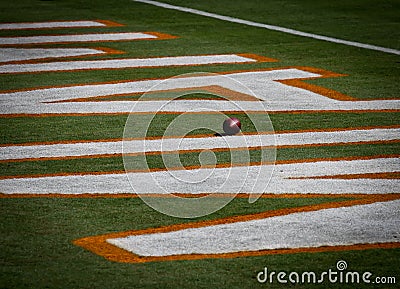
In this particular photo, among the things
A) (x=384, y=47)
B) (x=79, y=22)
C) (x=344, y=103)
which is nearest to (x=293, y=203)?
(x=344, y=103)

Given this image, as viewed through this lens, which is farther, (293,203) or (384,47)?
(384,47)

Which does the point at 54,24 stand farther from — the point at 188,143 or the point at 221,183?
the point at 221,183

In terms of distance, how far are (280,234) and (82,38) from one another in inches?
271

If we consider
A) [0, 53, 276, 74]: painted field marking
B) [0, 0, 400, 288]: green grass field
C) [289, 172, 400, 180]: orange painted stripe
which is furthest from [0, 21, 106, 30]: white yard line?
[289, 172, 400, 180]: orange painted stripe

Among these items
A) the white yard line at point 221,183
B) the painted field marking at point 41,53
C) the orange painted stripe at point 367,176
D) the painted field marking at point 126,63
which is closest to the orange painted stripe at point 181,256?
the white yard line at point 221,183

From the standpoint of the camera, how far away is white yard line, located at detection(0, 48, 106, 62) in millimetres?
9859

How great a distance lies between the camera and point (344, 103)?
7734 millimetres

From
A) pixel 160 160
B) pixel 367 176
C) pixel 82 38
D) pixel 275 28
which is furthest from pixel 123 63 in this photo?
pixel 367 176

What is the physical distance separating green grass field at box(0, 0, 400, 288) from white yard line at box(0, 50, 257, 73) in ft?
0.74

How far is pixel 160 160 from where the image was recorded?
5.99 meters

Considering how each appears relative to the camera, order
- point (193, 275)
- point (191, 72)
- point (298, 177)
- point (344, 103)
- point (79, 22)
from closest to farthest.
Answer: point (193, 275) → point (298, 177) → point (344, 103) → point (191, 72) → point (79, 22)

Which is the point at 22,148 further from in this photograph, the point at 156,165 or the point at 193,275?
the point at 193,275

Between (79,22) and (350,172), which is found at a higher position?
(79,22)

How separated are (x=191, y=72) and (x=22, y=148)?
9.51 feet
